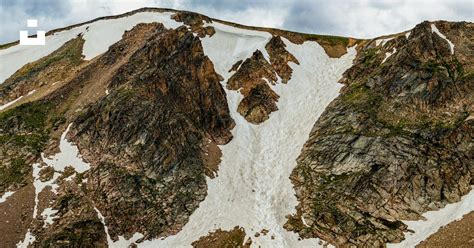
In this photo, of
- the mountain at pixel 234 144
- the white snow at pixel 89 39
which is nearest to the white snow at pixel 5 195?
the mountain at pixel 234 144

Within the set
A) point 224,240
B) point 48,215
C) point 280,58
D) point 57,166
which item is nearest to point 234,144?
point 224,240

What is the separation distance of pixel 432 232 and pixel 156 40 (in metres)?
44.5

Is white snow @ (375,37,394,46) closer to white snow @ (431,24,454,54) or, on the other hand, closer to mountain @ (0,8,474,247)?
mountain @ (0,8,474,247)

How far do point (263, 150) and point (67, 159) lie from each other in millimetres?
24040

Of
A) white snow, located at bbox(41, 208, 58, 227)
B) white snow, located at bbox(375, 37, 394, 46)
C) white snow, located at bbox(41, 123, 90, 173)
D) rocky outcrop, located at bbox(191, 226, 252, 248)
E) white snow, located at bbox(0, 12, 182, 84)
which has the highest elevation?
white snow, located at bbox(0, 12, 182, 84)

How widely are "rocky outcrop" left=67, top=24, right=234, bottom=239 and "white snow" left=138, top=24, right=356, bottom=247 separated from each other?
6.74 feet

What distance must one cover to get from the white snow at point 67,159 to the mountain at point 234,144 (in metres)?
0.19

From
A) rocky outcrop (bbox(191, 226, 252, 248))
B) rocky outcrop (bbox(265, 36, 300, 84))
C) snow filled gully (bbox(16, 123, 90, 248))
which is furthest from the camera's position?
rocky outcrop (bbox(265, 36, 300, 84))

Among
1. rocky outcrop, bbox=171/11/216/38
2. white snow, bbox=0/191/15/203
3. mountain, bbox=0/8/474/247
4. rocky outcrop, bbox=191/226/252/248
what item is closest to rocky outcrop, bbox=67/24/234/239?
mountain, bbox=0/8/474/247

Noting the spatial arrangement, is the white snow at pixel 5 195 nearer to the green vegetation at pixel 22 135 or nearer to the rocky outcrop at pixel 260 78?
the green vegetation at pixel 22 135

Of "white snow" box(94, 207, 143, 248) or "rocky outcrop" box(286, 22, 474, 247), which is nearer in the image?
"white snow" box(94, 207, 143, 248)

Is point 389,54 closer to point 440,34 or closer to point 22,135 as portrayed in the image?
point 440,34

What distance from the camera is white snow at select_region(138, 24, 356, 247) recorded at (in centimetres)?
4138

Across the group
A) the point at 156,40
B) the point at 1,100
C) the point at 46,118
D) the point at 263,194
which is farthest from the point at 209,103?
the point at 1,100
